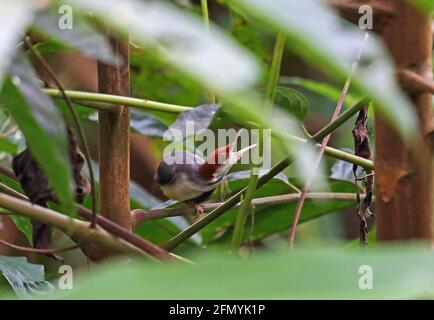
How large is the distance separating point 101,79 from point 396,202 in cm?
39

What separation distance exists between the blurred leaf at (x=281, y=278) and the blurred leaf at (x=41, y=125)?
0.45 feet

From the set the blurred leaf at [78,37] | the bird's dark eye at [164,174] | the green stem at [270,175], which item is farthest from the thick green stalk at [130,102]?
the bird's dark eye at [164,174]

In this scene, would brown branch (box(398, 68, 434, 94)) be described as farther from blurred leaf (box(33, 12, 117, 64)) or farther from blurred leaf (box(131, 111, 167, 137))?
blurred leaf (box(131, 111, 167, 137))

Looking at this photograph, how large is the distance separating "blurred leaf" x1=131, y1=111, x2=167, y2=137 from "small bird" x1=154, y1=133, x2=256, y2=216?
0.07m

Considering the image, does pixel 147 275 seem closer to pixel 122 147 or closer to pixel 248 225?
pixel 122 147

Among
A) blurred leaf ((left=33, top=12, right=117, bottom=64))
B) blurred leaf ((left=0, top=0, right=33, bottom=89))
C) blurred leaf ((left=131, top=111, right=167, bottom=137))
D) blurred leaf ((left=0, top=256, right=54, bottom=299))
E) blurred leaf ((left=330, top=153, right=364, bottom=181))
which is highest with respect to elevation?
blurred leaf ((left=131, top=111, right=167, bottom=137))

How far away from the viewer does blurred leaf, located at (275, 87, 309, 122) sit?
79 centimetres

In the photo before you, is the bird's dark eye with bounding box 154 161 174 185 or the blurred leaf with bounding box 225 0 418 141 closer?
the blurred leaf with bounding box 225 0 418 141

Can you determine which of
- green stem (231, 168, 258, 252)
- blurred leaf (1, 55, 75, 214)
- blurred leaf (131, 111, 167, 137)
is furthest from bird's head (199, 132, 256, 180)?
blurred leaf (1, 55, 75, 214)

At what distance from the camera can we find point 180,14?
28 centimetres

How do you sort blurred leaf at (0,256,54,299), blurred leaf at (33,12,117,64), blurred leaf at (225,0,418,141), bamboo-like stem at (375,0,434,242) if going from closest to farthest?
blurred leaf at (225,0,418,141) → blurred leaf at (33,12,117,64) → bamboo-like stem at (375,0,434,242) → blurred leaf at (0,256,54,299)

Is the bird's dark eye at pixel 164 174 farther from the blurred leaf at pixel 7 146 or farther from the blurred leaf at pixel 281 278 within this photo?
the blurred leaf at pixel 281 278

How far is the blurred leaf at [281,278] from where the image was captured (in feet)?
0.83
